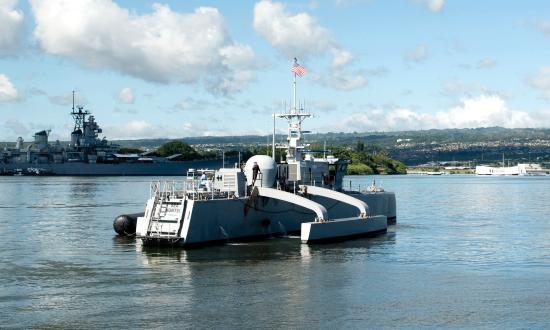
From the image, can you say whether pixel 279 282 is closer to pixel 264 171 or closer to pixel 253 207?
pixel 253 207

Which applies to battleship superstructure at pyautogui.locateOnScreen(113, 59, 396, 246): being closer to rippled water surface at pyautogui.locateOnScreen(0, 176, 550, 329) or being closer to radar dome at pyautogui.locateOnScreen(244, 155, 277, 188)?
radar dome at pyautogui.locateOnScreen(244, 155, 277, 188)

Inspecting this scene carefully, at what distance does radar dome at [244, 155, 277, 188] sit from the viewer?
48.5 metres

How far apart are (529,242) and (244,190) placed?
18.4 metres

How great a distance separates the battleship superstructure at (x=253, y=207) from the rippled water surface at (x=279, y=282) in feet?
4.04

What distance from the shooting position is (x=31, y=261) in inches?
1484

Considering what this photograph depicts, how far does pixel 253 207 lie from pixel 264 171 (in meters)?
2.62

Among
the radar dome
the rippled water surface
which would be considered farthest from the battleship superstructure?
the rippled water surface

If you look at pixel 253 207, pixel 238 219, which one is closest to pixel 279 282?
pixel 238 219

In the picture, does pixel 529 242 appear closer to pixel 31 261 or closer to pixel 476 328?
pixel 476 328

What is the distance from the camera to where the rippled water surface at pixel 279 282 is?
84.0 feet

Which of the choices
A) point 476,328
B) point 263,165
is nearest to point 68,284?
point 476,328

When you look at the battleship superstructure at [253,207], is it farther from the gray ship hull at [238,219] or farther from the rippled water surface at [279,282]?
the rippled water surface at [279,282]

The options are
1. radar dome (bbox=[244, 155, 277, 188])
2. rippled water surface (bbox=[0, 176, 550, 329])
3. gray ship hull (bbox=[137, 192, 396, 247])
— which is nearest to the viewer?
rippled water surface (bbox=[0, 176, 550, 329])

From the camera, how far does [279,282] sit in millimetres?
32281
